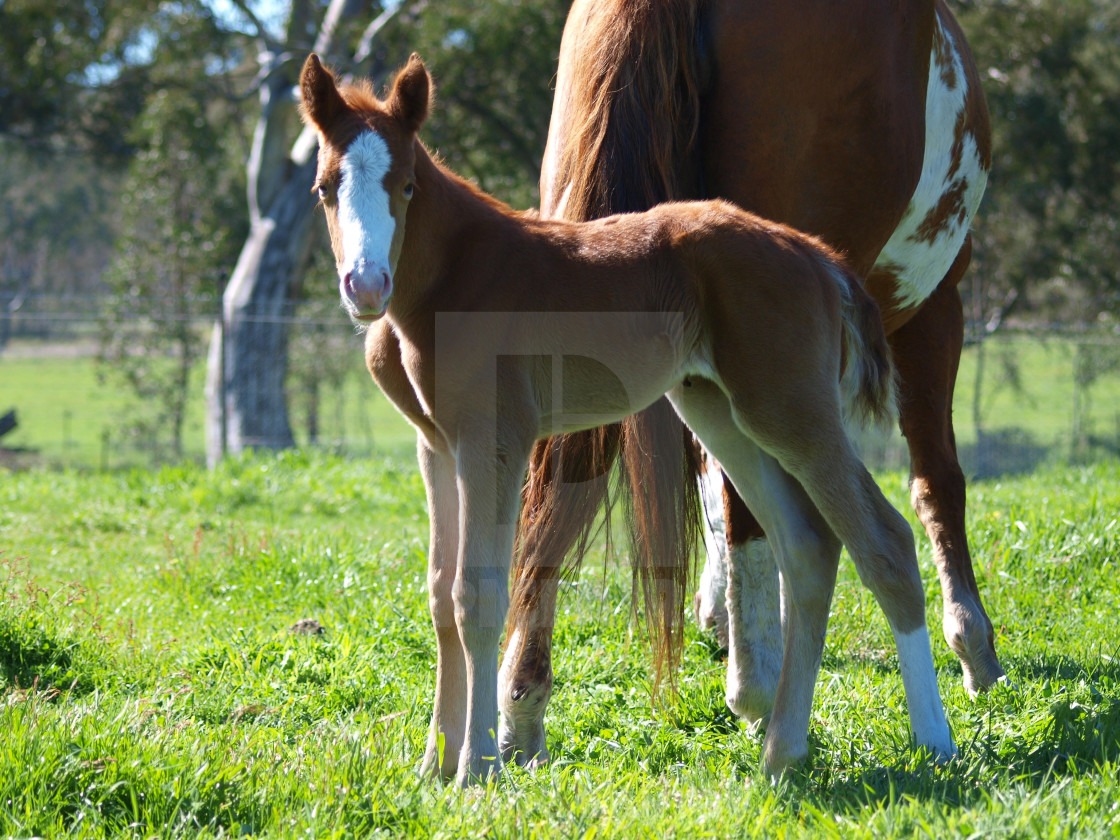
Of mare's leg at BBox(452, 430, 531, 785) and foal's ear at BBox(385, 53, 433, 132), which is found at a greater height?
foal's ear at BBox(385, 53, 433, 132)

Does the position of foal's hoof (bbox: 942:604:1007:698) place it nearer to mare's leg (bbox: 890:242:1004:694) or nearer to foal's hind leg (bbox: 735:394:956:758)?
mare's leg (bbox: 890:242:1004:694)

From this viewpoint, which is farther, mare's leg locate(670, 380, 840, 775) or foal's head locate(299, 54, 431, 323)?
mare's leg locate(670, 380, 840, 775)

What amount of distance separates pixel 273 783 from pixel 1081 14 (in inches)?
653

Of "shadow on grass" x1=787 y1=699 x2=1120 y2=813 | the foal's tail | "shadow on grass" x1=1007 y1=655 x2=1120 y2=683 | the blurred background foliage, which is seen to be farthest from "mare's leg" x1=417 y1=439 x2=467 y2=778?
the blurred background foliage

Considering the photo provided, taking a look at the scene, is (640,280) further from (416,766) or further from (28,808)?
(28,808)

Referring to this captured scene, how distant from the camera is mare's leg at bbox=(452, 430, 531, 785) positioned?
8.51 ft

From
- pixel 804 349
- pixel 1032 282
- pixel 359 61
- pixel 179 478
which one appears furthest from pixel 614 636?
pixel 1032 282

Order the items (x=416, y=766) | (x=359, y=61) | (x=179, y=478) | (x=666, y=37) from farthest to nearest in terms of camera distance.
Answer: (x=359, y=61), (x=179, y=478), (x=666, y=37), (x=416, y=766)

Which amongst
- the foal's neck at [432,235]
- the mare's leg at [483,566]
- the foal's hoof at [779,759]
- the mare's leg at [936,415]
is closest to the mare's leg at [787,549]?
the foal's hoof at [779,759]

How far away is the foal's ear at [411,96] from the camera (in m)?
2.54

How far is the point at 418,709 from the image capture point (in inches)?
133

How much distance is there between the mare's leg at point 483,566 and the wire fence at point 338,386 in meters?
8.75

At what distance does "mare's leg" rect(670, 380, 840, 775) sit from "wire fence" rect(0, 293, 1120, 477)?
28.2 ft

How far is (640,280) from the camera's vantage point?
268cm
